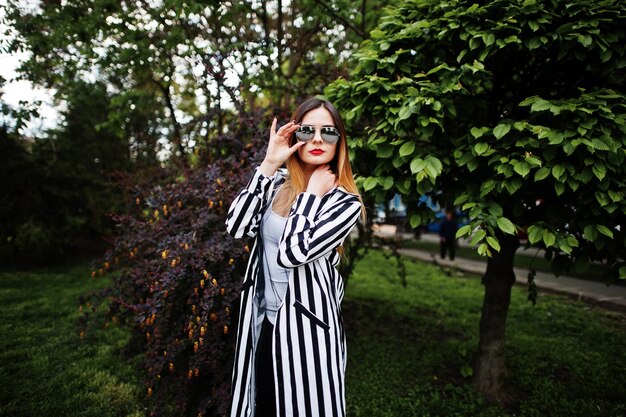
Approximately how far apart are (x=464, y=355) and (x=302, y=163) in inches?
130

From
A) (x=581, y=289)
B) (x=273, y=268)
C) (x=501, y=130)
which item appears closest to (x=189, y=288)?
(x=273, y=268)

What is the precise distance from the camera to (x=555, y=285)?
7223mm

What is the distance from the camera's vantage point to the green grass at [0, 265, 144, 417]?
2877 mm

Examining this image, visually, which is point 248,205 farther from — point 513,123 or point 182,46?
point 182,46

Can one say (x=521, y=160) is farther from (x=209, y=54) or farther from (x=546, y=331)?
(x=546, y=331)

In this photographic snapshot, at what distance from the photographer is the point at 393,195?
2705 mm

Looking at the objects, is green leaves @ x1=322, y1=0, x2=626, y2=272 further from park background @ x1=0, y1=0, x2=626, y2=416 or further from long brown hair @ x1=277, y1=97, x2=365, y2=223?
long brown hair @ x1=277, y1=97, x2=365, y2=223

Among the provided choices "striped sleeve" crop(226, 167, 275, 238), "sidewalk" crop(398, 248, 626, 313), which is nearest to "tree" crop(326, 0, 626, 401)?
"striped sleeve" crop(226, 167, 275, 238)

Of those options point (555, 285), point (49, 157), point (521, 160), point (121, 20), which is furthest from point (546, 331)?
point (49, 157)

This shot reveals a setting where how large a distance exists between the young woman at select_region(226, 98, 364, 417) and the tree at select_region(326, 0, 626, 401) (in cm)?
72

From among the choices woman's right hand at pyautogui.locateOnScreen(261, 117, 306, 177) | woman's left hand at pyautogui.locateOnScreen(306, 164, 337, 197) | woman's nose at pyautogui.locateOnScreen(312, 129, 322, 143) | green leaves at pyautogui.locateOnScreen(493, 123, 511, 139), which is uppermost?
green leaves at pyautogui.locateOnScreen(493, 123, 511, 139)

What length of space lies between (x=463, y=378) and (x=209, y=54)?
4416 millimetres

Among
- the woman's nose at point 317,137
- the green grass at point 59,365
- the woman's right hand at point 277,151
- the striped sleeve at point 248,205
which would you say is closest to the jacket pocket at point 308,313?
the striped sleeve at point 248,205

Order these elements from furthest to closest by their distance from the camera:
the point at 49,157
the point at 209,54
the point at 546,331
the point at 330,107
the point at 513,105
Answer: the point at 49,157 < the point at 546,331 < the point at 209,54 < the point at 513,105 < the point at 330,107
